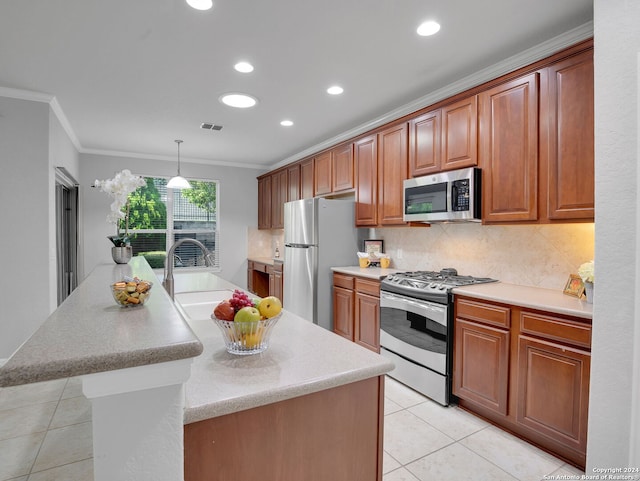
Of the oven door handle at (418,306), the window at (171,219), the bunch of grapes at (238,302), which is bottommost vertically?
the oven door handle at (418,306)

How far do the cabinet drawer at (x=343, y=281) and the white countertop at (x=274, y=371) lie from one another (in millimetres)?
2378

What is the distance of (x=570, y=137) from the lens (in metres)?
2.16

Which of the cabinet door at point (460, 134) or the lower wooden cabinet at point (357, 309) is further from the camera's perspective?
the lower wooden cabinet at point (357, 309)

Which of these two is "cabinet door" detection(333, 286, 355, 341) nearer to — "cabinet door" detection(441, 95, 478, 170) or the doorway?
"cabinet door" detection(441, 95, 478, 170)

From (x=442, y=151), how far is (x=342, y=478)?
262 cm

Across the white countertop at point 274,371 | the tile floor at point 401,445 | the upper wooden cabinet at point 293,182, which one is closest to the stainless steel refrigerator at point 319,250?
the upper wooden cabinet at point 293,182

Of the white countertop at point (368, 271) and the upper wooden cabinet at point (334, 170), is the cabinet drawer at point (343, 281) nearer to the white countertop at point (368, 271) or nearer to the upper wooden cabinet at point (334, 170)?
the white countertop at point (368, 271)

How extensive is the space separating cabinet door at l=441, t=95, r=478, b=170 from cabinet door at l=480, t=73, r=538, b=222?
7 centimetres

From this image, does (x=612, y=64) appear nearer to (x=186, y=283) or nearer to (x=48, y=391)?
(x=186, y=283)

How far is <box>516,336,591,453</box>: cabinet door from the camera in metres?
1.89

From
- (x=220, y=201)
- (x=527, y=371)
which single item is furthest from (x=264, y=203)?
(x=527, y=371)

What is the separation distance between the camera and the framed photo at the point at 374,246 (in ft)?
13.5

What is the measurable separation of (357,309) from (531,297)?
67.7 inches

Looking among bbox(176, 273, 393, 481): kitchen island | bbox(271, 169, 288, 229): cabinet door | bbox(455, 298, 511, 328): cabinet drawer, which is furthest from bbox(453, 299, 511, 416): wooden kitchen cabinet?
bbox(271, 169, 288, 229): cabinet door
